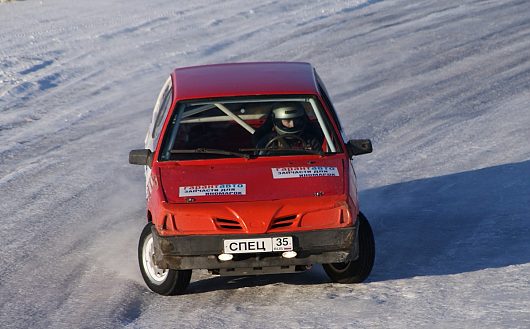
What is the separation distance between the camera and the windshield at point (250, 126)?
9180 mm

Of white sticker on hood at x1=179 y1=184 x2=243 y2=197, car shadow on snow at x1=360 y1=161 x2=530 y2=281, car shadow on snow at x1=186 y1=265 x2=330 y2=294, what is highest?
white sticker on hood at x1=179 y1=184 x2=243 y2=197

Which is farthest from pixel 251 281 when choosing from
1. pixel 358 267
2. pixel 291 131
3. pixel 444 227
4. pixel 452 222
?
pixel 452 222

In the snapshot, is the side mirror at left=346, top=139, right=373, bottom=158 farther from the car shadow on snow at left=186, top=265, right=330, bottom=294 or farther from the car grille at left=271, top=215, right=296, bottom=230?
the car grille at left=271, top=215, right=296, bottom=230

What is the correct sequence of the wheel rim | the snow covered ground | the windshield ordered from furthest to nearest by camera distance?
1. the windshield
2. the wheel rim
3. the snow covered ground

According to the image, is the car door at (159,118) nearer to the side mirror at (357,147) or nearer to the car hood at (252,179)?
the car hood at (252,179)

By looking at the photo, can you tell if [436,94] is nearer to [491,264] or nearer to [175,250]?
[491,264]

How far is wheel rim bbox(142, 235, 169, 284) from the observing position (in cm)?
859

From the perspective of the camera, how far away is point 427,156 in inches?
522

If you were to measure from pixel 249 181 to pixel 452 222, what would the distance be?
111 inches

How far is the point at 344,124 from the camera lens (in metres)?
14.8

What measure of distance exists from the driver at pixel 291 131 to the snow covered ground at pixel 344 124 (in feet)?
3.46

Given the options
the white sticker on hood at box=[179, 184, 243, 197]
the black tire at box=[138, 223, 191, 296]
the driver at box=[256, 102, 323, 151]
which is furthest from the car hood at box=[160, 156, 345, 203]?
the black tire at box=[138, 223, 191, 296]

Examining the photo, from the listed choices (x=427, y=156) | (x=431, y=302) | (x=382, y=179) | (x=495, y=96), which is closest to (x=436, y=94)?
(x=495, y=96)

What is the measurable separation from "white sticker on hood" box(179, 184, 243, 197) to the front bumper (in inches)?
16.8
